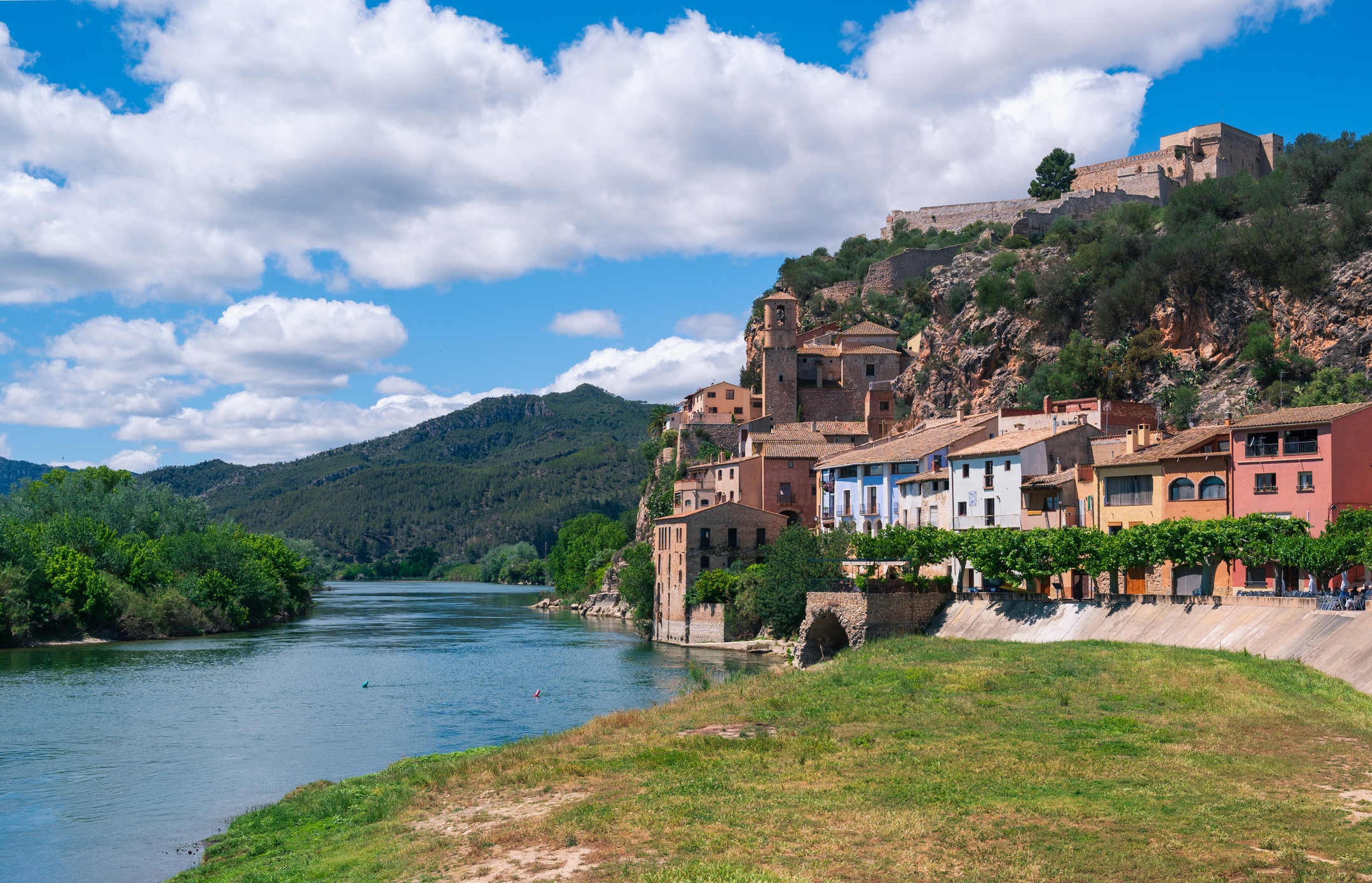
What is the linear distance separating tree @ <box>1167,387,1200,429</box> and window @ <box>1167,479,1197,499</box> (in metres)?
26.1

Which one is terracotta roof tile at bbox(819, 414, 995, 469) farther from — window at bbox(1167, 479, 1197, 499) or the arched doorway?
the arched doorway

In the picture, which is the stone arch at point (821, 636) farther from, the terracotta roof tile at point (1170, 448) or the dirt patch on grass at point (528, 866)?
the dirt patch on grass at point (528, 866)

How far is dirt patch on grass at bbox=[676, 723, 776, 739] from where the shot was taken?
27484mm

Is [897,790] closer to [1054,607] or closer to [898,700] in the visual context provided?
[898,700]

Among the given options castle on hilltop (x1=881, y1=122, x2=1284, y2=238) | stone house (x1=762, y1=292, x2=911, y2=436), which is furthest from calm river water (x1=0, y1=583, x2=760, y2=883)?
castle on hilltop (x1=881, y1=122, x2=1284, y2=238)

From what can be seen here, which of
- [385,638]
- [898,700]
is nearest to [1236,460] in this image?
[898,700]

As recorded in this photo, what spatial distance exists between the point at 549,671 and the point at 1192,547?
3389 cm

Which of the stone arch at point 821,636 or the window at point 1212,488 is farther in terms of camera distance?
the stone arch at point 821,636

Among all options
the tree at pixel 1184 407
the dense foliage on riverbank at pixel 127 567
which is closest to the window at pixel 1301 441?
the tree at pixel 1184 407

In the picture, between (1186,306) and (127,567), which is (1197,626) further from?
(127,567)

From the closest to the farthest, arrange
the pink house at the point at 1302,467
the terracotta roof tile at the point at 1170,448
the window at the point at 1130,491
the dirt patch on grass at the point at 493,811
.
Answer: the dirt patch on grass at the point at 493,811 < the pink house at the point at 1302,467 < the terracotta roof tile at the point at 1170,448 < the window at the point at 1130,491

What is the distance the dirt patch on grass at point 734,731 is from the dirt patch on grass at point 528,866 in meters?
9.02

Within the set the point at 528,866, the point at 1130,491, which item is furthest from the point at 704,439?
the point at 528,866

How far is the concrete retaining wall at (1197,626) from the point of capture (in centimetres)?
3088
